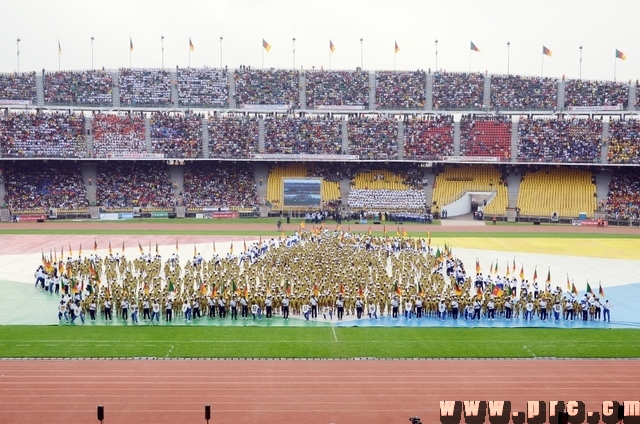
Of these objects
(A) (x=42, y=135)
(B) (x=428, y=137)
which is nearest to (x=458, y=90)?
(B) (x=428, y=137)

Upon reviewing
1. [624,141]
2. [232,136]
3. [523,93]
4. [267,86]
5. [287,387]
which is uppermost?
[267,86]

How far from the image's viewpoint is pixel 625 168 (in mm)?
47938

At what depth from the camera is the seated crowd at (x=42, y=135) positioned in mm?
46938

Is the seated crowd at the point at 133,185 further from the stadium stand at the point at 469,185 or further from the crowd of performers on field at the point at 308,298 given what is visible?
the crowd of performers on field at the point at 308,298

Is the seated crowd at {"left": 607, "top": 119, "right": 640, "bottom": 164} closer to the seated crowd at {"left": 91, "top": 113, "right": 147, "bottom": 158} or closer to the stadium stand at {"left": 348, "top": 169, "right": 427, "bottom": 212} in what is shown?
the stadium stand at {"left": 348, "top": 169, "right": 427, "bottom": 212}

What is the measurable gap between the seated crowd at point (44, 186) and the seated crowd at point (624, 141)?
3995cm

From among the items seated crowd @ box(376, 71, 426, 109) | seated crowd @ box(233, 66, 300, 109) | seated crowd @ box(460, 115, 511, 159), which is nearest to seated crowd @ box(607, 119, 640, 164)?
seated crowd @ box(460, 115, 511, 159)

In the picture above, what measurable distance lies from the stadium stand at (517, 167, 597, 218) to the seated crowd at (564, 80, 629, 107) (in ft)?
19.5

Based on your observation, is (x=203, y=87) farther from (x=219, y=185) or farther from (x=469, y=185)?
(x=469, y=185)

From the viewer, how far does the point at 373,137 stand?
50375 millimetres

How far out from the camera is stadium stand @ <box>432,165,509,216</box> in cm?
4741

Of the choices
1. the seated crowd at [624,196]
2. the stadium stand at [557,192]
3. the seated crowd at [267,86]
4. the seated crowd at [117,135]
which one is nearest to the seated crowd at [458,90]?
the stadium stand at [557,192]

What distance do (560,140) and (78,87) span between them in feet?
127

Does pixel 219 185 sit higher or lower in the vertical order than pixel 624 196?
higher
